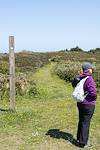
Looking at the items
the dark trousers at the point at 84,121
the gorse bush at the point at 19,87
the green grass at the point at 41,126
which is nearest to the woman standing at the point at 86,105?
the dark trousers at the point at 84,121

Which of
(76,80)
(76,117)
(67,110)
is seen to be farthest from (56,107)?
(76,80)

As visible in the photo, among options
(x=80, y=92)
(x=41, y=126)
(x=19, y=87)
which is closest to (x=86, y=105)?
(x=80, y=92)

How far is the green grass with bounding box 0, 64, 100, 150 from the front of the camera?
8.83 metres

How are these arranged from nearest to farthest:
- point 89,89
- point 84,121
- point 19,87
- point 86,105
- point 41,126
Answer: point 89,89 → point 86,105 → point 84,121 → point 41,126 → point 19,87

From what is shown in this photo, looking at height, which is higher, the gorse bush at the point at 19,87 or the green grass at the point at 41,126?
the gorse bush at the point at 19,87

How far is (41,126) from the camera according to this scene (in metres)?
10.5

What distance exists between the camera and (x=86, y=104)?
840cm

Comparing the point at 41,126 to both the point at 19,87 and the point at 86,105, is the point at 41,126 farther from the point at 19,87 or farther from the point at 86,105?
the point at 19,87

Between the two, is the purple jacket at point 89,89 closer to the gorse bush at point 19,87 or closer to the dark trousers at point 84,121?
the dark trousers at point 84,121

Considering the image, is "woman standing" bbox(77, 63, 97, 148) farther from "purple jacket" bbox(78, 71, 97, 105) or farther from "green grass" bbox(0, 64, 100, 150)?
"green grass" bbox(0, 64, 100, 150)

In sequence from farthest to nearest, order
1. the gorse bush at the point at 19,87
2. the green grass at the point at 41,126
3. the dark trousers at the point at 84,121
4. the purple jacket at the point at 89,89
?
the gorse bush at the point at 19,87 → the green grass at the point at 41,126 → the dark trousers at the point at 84,121 → the purple jacket at the point at 89,89

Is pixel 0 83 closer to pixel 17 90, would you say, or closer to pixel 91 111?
pixel 17 90

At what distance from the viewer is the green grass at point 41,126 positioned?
29.0 feet

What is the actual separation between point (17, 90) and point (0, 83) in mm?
782
